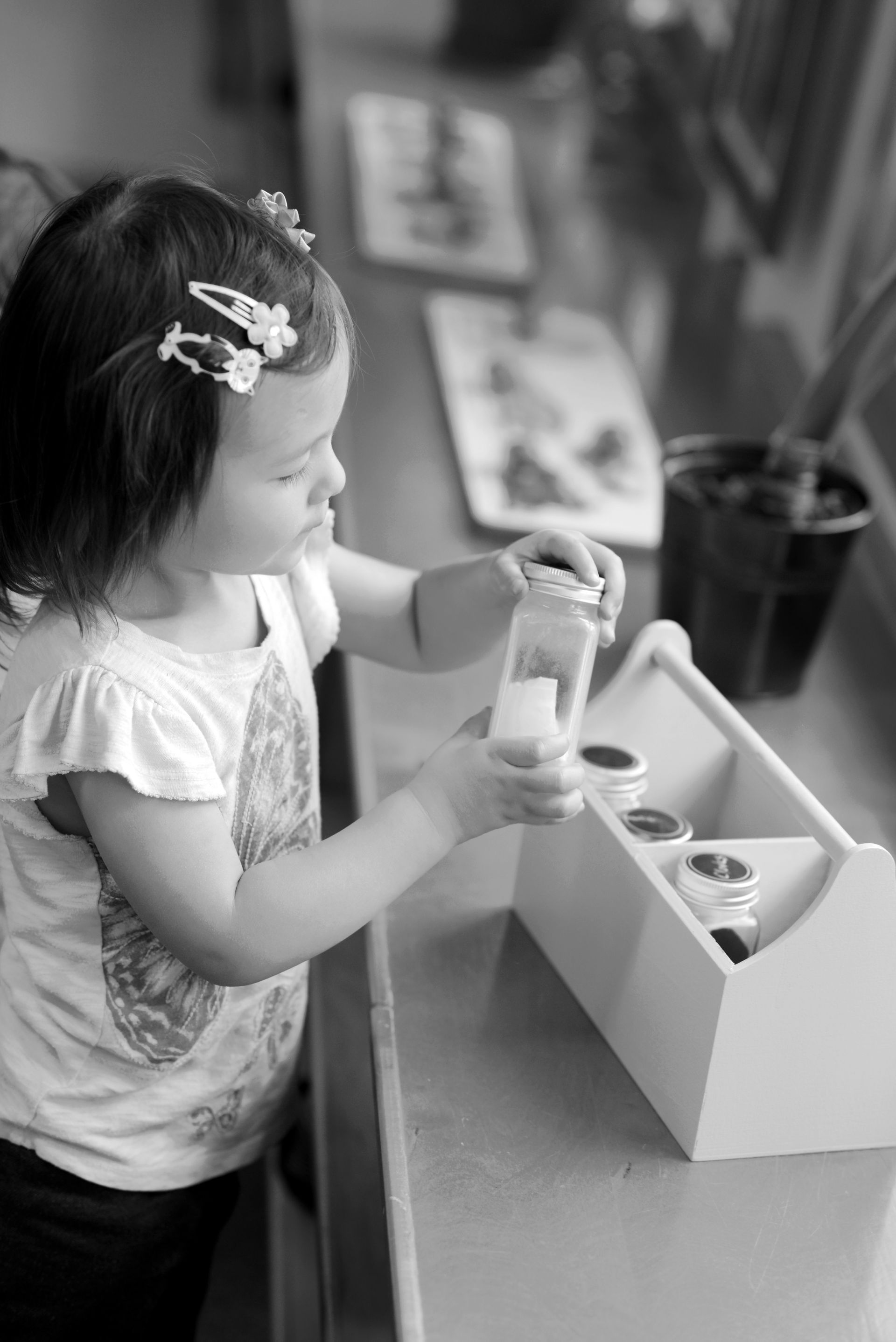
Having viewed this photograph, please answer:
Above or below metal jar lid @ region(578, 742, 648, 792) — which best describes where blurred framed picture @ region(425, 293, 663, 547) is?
below

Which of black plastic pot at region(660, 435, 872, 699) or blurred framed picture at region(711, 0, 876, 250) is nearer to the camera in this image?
black plastic pot at region(660, 435, 872, 699)

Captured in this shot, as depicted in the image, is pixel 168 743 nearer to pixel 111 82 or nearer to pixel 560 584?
pixel 560 584

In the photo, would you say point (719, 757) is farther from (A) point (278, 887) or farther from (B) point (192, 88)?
(B) point (192, 88)

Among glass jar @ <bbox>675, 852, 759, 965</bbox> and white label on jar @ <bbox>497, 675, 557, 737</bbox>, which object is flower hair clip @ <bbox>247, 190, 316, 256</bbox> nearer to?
white label on jar @ <bbox>497, 675, 557, 737</bbox>

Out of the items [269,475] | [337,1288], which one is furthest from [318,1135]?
[269,475]

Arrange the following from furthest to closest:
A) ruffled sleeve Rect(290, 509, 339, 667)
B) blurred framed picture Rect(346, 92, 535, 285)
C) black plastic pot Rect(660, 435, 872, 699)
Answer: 1. blurred framed picture Rect(346, 92, 535, 285)
2. black plastic pot Rect(660, 435, 872, 699)
3. ruffled sleeve Rect(290, 509, 339, 667)

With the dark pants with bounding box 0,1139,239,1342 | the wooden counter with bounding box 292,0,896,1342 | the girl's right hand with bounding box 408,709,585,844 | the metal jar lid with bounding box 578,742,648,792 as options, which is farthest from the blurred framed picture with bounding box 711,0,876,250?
the dark pants with bounding box 0,1139,239,1342

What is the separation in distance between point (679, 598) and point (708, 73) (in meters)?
1.66

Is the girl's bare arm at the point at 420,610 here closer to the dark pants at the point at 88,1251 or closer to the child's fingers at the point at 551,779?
the child's fingers at the point at 551,779

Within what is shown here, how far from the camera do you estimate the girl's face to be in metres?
0.67

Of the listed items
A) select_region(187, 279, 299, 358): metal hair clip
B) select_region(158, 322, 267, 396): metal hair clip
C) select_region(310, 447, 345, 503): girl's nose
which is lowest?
select_region(310, 447, 345, 503): girl's nose

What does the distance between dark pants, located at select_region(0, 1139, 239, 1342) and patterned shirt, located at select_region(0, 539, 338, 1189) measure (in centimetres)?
2

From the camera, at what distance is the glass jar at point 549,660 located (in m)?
0.75

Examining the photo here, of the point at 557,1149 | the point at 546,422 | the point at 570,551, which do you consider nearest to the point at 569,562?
the point at 570,551
